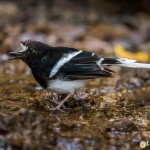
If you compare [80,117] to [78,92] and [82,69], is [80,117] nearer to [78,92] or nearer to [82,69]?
[82,69]

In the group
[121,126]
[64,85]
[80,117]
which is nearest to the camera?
[121,126]

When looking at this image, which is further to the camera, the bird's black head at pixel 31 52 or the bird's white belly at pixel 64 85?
the bird's black head at pixel 31 52

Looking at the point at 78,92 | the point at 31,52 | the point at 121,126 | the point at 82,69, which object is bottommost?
the point at 121,126

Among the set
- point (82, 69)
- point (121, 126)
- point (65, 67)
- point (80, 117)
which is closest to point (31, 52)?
point (65, 67)

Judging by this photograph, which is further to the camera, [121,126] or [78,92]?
[78,92]

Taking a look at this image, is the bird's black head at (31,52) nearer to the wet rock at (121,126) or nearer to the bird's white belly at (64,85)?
the bird's white belly at (64,85)

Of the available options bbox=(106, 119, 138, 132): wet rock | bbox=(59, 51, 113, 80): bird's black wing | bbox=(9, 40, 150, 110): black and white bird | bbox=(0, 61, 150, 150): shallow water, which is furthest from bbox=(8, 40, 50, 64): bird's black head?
bbox=(106, 119, 138, 132): wet rock

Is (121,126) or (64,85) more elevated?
(64,85)

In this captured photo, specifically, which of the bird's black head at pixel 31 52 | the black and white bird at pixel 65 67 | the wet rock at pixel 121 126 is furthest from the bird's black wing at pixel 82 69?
the wet rock at pixel 121 126

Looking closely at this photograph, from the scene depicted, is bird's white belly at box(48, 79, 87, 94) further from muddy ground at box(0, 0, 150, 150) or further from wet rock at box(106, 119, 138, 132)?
wet rock at box(106, 119, 138, 132)
